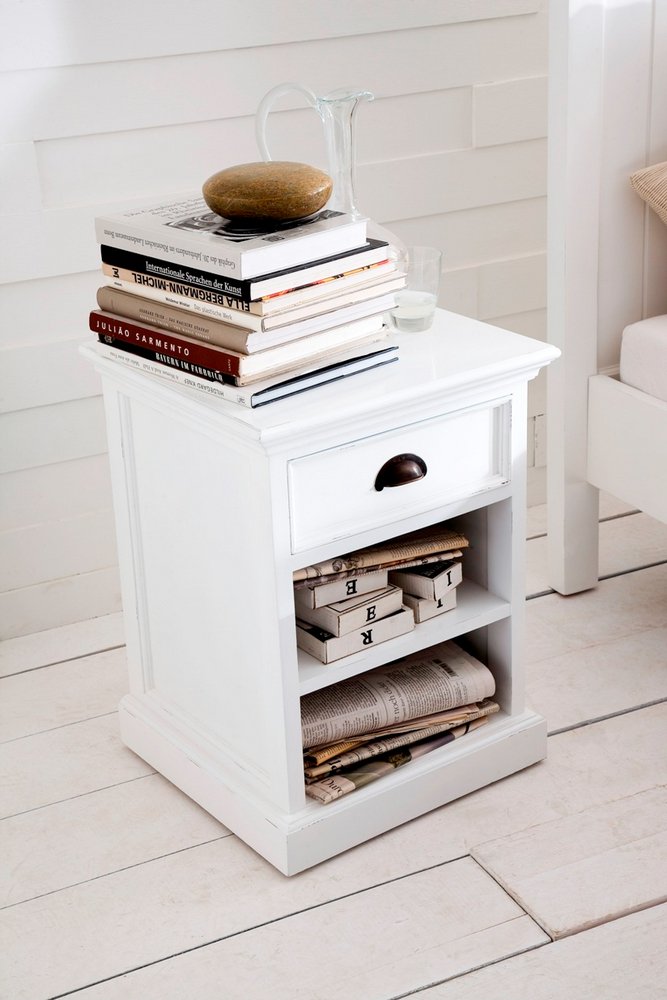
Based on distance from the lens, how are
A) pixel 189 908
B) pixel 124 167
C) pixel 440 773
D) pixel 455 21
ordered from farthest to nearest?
pixel 455 21, pixel 124 167, pixel 440 773, pixel 189 908

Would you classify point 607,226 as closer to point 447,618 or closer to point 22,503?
point 447,618

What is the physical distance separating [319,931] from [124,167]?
120 centimetres

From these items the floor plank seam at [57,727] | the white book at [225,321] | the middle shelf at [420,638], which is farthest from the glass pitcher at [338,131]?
the floor plank seam at [57,727]

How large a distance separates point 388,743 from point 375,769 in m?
0.04

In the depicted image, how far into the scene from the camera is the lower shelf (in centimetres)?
148

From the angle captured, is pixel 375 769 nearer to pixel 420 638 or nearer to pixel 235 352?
pixel 420 638

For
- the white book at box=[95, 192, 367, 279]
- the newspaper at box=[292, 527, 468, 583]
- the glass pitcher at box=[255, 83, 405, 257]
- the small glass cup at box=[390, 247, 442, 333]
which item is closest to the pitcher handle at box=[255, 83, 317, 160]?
the glass pitcher at box=[255, 83, 405, 257]

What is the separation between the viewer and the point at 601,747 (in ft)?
5.55

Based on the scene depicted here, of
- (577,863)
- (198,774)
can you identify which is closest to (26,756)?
(198,774)

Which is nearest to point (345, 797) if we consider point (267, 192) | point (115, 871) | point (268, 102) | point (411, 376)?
point (115, 871)

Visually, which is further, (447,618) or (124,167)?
(124,167)

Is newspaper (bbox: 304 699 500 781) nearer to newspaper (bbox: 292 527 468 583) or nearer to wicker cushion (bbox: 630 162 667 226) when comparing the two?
newspaper (bbox: 292 527 468 583)

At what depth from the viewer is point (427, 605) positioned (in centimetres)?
155

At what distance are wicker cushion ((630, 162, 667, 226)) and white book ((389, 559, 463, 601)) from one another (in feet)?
2.23
